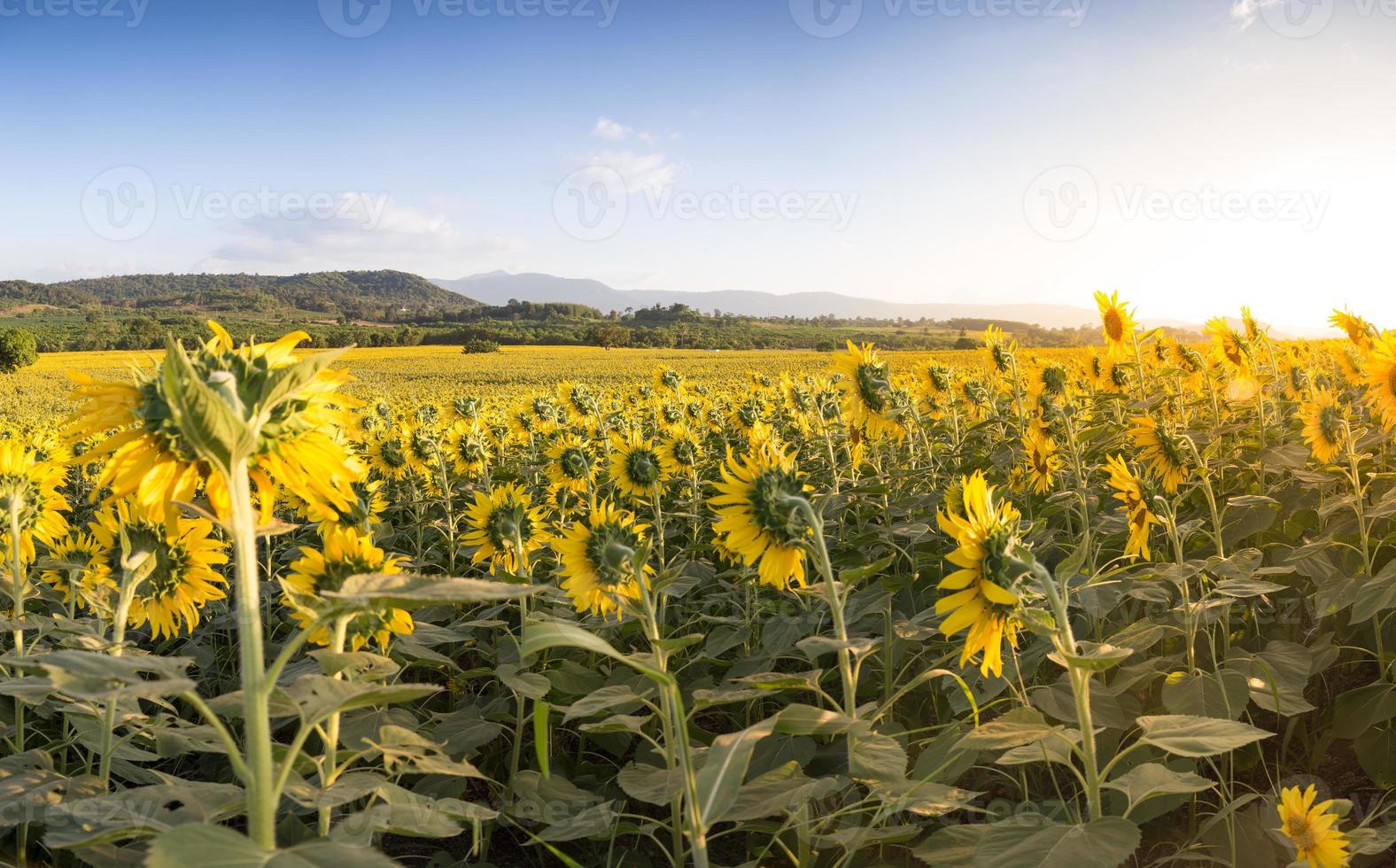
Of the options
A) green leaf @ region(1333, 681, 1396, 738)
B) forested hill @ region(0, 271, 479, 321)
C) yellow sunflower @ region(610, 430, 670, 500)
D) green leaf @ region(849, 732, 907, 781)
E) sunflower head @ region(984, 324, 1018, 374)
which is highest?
forested hill @ region(0, 271, 479, 321)

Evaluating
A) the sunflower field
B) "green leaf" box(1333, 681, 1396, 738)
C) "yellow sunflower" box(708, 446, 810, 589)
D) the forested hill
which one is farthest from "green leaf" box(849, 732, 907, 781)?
the forested hill

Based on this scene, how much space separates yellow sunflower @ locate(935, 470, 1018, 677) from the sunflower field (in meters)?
0.01

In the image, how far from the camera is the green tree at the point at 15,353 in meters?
47.8

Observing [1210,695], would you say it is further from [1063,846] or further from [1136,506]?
[1063,846]

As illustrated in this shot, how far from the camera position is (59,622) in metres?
2.41

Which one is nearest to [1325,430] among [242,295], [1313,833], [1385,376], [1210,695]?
[1385,376]

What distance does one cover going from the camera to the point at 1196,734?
5.42ft

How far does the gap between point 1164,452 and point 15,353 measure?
63427 mm

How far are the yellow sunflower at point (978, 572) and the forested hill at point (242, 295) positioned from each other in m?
89.5

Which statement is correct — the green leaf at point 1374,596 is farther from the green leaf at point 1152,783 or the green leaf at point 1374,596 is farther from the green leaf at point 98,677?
the green leaf at point 98,677

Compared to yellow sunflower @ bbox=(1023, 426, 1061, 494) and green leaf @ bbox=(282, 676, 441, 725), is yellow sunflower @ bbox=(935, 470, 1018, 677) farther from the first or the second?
yellow sunflower @ bbox=(1023, 426, 1061, 494)

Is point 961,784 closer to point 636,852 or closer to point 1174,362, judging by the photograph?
point 636,852

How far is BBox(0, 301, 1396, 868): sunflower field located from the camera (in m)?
1.29

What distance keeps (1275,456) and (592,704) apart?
4.13 m
